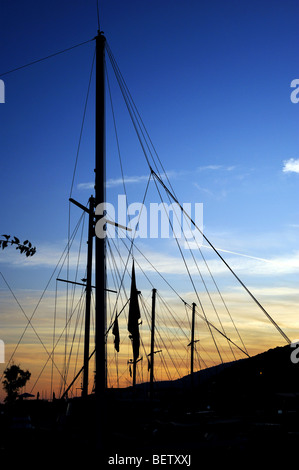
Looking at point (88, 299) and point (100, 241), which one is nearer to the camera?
point (100, 241)

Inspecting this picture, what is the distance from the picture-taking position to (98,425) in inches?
590

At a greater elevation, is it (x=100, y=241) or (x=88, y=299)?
(x=88, y=299)

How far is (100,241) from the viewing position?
1672cm

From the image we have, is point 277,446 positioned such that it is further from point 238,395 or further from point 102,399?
point 238,395

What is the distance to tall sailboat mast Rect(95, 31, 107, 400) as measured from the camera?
1548cm

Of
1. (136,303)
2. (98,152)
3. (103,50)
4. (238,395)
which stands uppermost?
(103,50)

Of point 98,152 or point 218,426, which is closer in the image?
point 98,152

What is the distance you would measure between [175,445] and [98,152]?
36.5 feet

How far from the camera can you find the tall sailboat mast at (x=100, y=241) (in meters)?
15.5

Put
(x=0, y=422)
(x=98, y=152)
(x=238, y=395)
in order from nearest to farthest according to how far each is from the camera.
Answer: (x=98, y=152) < (x=0, y=422) < (x=238, y=395)
